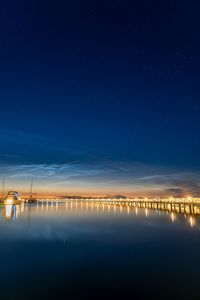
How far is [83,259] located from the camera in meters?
21.9

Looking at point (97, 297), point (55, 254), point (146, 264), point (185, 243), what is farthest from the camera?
point (185, 243)

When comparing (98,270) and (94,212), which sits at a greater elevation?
(98,270)

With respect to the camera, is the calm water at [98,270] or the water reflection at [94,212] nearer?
the calm water at [98,270]

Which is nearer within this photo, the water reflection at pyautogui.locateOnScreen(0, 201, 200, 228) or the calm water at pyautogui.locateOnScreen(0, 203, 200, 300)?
the calm water at pyautogui.locateOnScreen(0, 203, 200, 300)

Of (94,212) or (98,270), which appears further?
(94,212)

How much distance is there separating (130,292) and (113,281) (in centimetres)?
223

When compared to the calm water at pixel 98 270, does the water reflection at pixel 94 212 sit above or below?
below

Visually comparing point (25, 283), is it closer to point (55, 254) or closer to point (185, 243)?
point (55, 254)

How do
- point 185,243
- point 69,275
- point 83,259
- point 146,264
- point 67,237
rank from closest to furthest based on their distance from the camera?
1. point 69,275
2. point 146,264
3. point 83,259
4. point 185,243
5. point 67,237

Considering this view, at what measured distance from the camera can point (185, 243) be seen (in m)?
30.1

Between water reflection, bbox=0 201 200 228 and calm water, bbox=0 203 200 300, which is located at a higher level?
calm water, bbox=0 203 200 300

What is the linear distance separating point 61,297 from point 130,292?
4252mm

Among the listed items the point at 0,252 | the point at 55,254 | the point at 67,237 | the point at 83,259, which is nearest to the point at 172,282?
the point at 83,259

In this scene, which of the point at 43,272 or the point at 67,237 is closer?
the point at 43,272
